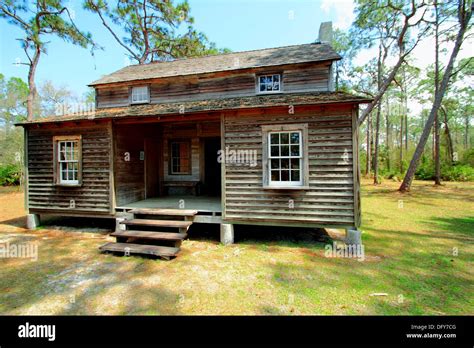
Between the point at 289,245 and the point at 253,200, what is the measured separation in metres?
1.70

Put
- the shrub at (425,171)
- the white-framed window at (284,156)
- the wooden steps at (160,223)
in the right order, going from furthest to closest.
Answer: the shrub at (425,171) → the wooden steps at (160,223) → the white-framed window at (284,156)

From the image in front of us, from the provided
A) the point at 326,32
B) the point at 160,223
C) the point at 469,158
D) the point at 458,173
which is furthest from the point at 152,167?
the point at 469,158

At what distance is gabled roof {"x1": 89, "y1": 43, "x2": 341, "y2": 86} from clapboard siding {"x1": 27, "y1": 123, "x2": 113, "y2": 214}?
3.83 metres

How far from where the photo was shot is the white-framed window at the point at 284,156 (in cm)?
627

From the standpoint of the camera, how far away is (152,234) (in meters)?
6.17

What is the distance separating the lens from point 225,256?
5781 mm

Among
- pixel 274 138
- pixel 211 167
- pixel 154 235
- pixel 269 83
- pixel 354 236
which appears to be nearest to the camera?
pixel 354 236

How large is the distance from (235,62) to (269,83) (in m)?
2.11

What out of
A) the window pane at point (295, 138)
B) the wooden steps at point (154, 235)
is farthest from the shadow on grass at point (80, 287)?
the window pane at point (295, 138)

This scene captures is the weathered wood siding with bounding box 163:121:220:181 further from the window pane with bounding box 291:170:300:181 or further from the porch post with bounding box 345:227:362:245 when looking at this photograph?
the porch post with bounding box 345:227:362:245

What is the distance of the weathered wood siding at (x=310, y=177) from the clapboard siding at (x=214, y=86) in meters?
3.07
